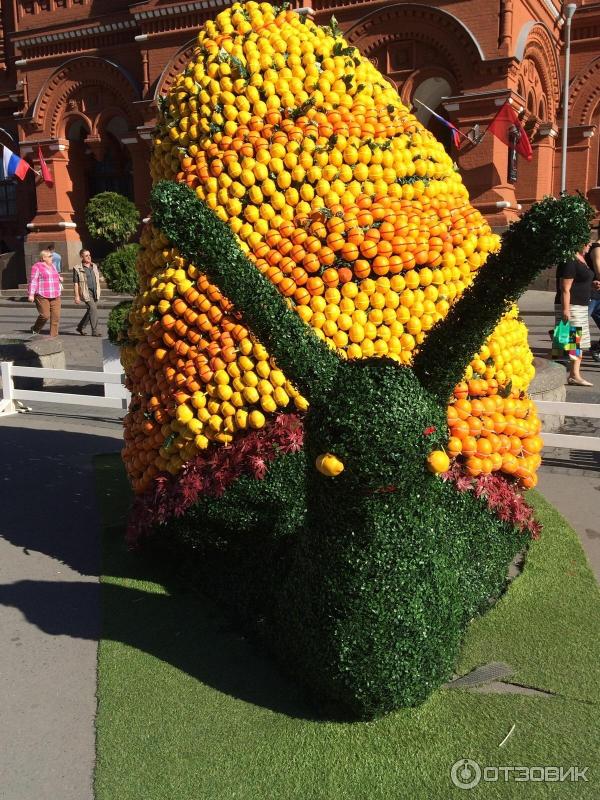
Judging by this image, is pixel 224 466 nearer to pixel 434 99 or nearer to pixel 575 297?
pixel 575 297

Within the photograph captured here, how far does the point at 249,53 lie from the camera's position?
3.85 m

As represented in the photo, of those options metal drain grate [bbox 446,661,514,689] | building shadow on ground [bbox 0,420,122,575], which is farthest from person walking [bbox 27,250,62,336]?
metal drain grate [bbox 446,661,514,689]

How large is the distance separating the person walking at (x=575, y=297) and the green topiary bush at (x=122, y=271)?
4620 mm

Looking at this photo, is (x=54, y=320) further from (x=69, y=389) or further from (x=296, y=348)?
(x=296, y=348)

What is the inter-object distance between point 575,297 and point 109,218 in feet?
33.8

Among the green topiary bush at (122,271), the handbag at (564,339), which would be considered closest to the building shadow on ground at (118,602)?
the green topiary bush at (122,271)

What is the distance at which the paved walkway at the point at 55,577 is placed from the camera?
9.04 ft

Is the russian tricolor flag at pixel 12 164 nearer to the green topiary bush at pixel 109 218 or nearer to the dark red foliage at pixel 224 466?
the green topiary bush at pixel 109 218

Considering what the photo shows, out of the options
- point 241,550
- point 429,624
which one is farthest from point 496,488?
point 241,550

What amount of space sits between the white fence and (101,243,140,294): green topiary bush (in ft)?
A: 3.19

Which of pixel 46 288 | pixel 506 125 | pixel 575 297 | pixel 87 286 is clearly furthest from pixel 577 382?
pixel 506 125

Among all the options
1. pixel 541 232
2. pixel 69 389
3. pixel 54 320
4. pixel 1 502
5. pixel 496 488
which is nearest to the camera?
pixel 541 232

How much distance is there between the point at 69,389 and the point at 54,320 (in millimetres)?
3506

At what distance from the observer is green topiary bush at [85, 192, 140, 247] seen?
49.1 feet
